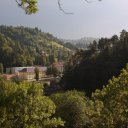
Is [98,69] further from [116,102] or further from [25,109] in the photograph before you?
[116,102]

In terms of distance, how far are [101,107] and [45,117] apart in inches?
143

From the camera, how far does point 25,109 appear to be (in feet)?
75.4

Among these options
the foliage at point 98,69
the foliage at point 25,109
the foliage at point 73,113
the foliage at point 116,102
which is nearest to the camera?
the foliage at point 116,102

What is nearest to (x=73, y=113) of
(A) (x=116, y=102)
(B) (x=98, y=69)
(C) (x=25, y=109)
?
(C) (x=25, y=109)

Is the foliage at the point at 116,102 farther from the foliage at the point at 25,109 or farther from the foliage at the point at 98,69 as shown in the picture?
the foliage at the point at 98,69

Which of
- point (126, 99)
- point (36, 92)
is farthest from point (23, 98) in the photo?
point (126, 99)

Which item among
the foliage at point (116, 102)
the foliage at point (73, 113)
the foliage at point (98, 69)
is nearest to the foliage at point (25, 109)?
the foliage at point (116, 102)

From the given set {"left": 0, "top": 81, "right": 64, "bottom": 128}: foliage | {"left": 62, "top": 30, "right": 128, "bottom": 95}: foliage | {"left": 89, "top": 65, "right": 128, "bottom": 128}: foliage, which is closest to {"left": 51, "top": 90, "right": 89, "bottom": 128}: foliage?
{"left": 0, "top": 81, "right": 64, "bottom": 128}: foliage

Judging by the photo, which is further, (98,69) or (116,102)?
(98,69)

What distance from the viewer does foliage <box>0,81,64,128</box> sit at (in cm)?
Answer: 2295

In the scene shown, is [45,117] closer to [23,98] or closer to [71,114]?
[23,98]

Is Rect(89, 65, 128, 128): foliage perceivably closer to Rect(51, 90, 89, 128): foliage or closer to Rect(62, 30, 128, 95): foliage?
Rect(51, 90, 89, 128): foliage

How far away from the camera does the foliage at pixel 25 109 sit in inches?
904

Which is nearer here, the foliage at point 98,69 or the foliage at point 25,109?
the foliage at point 25,109
